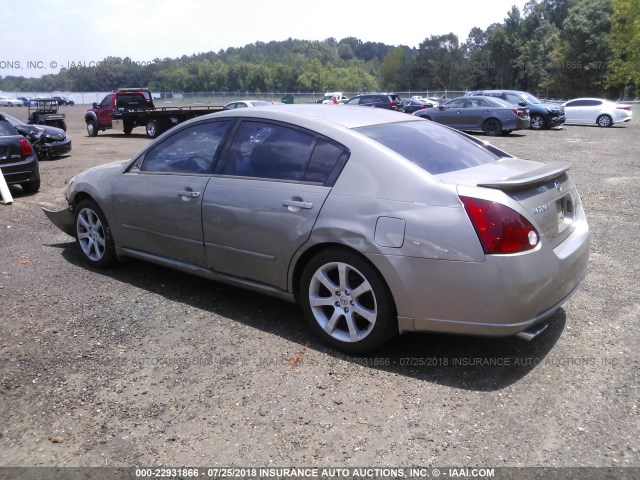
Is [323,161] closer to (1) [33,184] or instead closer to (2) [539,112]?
(1) [33,184]

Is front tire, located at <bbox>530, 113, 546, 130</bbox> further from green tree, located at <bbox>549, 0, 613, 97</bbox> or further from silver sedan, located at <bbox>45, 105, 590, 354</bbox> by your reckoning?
green tree, located at <bbox>549, 0, 613, 97</bbox>

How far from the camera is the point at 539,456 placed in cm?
272

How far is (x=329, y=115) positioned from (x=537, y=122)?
2342cm

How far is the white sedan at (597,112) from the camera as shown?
2694 centimetres

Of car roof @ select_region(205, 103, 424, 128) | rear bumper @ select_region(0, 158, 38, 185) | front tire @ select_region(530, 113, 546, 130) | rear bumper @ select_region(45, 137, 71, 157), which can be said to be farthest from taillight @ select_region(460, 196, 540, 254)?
front tire @ select_region(530, 113, 546, 130)

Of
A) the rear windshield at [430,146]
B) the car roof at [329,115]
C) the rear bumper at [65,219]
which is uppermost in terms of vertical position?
the car roof at [329,115]

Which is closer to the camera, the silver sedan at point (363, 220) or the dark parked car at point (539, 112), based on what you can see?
the silver sedan at point (363, 220)

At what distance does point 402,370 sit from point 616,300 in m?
2.19

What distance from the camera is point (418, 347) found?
3.88m

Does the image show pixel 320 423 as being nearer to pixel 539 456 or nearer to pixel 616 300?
pixel 539 456

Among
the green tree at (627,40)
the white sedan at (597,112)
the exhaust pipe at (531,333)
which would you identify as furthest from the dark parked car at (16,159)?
the green tree at (627,40)

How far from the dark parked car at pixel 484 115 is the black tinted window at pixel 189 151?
62.6 ft

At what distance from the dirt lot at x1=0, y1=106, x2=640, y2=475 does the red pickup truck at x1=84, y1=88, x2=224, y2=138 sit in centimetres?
1693

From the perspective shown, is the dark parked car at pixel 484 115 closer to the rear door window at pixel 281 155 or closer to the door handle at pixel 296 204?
the rear door window at pixel 281 155
